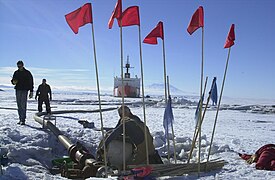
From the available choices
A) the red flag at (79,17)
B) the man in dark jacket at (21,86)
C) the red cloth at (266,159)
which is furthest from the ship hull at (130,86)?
the red flag at (79,17)

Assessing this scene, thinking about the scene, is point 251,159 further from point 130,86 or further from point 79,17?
point 130,86

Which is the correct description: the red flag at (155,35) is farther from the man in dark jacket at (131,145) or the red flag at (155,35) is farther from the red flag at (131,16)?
the man in dark jacket at (131,145)

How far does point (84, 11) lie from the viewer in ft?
15.3

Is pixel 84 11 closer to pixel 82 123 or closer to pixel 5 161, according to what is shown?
pixel 5 161

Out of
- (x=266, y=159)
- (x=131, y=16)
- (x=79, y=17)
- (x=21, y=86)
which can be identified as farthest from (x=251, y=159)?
(x=21, y=86)

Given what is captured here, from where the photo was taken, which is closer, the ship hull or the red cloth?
the red cloth

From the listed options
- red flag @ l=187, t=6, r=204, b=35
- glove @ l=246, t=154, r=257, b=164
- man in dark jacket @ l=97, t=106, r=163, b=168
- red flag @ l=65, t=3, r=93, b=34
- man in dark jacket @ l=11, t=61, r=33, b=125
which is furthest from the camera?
man in dark jacket @ l=11, t=61, r=33, b=125

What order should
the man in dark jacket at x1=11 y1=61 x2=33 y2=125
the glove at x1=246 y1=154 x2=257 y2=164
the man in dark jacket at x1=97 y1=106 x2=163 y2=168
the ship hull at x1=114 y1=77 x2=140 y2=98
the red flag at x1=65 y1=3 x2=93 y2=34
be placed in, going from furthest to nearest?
the ship hull at x1=114 y1=77 x2=140 y2=98, the man in dark jacket at x1=11 y1=61 x2=33 y2=125, the glove at x1=246 y1=154 x2=257 y2=164, the man in dark jacket at x1=97 y1=106 x2=163 y2=168, the red flag at x1=65 y1=3 x2=93 y2=34

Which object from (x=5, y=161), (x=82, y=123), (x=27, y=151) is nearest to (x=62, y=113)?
(x=82, y=123)

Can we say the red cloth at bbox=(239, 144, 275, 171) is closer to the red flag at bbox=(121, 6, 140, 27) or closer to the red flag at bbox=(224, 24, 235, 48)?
the red flag at bbox=(224, 24, 235, 48)

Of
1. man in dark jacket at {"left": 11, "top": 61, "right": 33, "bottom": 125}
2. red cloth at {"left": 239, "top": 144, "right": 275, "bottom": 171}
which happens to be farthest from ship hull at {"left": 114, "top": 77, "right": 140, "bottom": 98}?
red cloth at {"left": 239, "top": 144, "right": 275, "bottom": 171}

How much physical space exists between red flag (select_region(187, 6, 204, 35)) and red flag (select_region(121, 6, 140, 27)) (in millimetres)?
893

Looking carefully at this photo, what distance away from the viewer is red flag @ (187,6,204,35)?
4.98 meters

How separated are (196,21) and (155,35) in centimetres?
70
